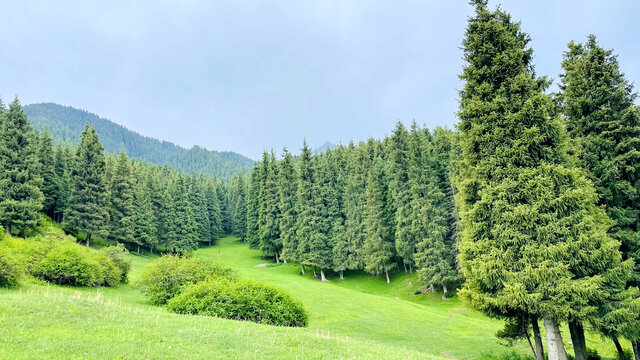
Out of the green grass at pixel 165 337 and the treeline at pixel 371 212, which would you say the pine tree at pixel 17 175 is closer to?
the green grass at pixel 165 337

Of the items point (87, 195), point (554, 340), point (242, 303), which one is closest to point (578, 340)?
point (554, 340)

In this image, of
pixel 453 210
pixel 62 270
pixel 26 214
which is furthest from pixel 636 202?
pixel 26 214

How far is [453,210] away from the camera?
3931 centimetres

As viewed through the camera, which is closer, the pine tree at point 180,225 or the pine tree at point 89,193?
the pine tree at point 89,193

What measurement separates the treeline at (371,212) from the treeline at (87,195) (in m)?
19.2

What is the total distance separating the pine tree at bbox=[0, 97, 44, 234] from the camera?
3544 cm

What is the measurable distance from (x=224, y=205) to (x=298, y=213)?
50514 mm

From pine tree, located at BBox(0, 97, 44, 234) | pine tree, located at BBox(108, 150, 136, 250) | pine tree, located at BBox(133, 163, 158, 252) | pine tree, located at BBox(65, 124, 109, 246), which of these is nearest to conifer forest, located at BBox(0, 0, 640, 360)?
pine tree, located at BBox(0, 97, 44, 234)

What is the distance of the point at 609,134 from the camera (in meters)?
16.8

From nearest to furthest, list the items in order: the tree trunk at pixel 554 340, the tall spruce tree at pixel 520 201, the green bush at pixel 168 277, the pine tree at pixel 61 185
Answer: the tall spruce tree at pixel 520 201
the tree trunk at pixel 554 340
the green bush at pixel 168 277
the pine tree at pixel 61 185

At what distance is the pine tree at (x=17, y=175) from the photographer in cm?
3544

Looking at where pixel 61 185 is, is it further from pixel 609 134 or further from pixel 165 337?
pixel 609 134

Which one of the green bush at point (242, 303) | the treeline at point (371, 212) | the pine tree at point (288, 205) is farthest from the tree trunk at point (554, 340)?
the pine tree at point (288, 205)

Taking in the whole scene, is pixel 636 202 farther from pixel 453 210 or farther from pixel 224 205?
pixel 224 205
